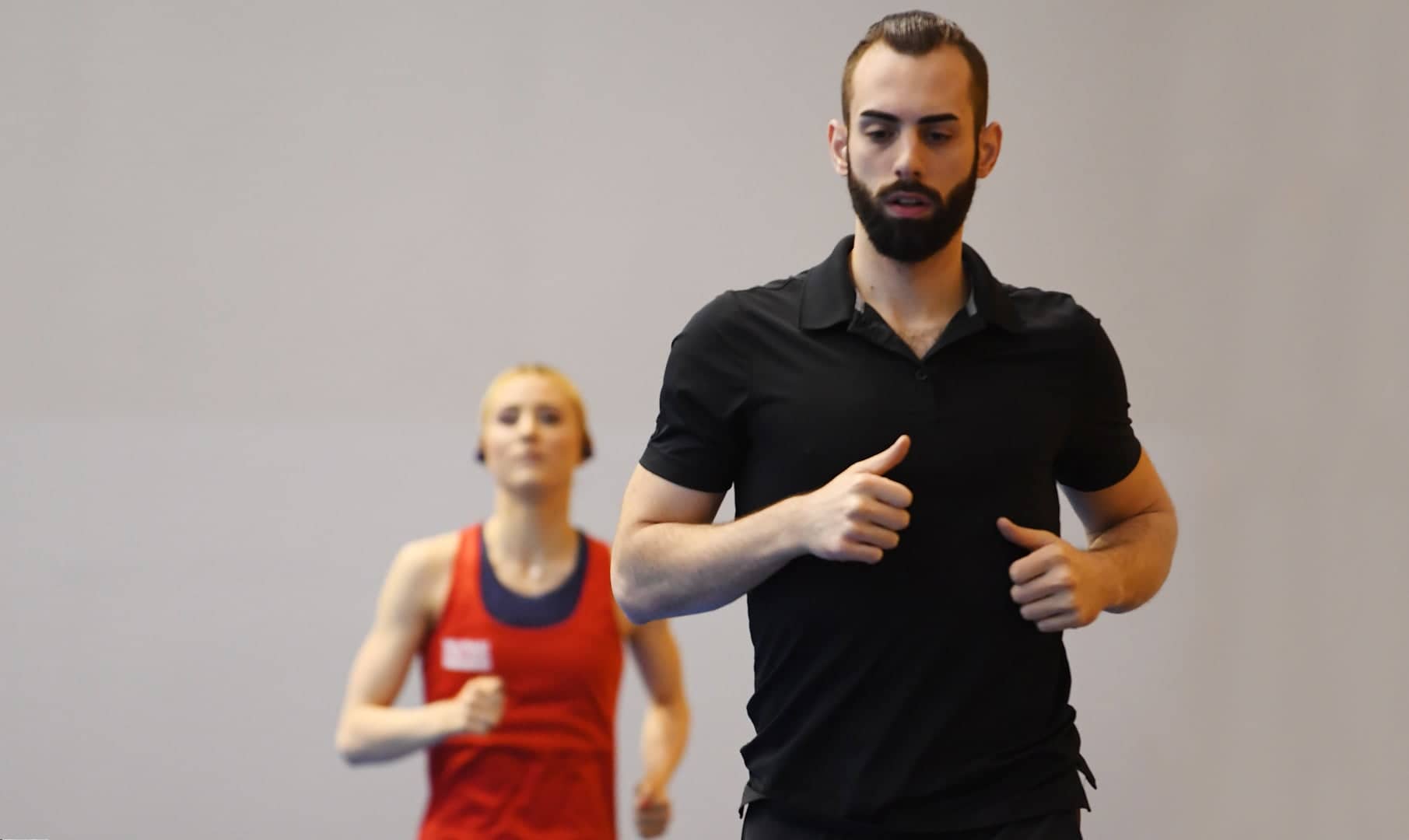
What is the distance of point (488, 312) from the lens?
3869mm

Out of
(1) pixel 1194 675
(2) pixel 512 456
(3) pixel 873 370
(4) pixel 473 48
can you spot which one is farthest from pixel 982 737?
(4) pixel 473 48

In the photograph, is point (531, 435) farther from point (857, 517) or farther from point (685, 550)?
point (857, 517)

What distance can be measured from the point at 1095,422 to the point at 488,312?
7.90 feet

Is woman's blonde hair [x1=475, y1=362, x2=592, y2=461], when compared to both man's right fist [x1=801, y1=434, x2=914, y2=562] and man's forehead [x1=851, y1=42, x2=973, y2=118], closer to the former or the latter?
man's forehead [x1=851, y1=42, x2=973, y2=118]

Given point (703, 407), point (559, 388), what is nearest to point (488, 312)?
point (559, 388)

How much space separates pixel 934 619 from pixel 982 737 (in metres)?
0.13

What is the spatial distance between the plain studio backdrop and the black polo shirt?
7.22ft

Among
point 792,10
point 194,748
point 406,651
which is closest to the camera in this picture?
point 406,651

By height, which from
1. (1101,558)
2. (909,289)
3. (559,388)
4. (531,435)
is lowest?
(1101,558)

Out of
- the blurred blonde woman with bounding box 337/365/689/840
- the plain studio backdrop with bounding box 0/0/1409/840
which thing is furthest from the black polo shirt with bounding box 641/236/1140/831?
the plain studio backdrop with bounding box 0/0/1409/840

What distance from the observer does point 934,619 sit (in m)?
1.54

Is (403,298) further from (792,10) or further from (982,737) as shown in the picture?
(982,737)

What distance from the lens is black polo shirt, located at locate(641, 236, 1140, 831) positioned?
154 cm

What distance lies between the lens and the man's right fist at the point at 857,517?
142 centimetres
